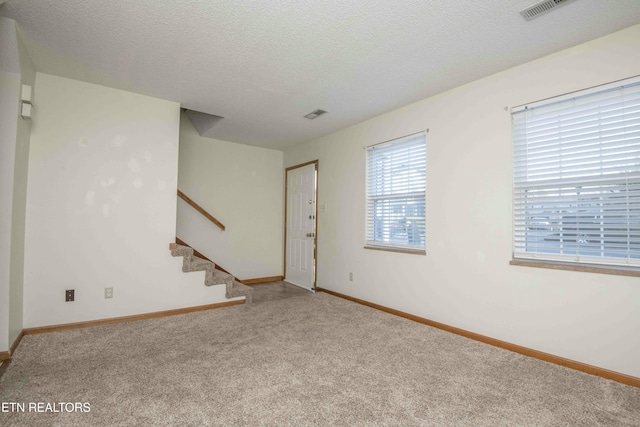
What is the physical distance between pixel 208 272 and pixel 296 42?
9.28 feet

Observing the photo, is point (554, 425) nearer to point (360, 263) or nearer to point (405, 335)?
point (405, 335)

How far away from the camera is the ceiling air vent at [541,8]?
6.28ft

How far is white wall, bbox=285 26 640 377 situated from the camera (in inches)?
86.5

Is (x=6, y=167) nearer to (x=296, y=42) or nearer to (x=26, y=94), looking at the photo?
(x=26, y=94)

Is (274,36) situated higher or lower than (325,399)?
higher

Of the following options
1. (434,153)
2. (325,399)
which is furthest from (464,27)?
(325,399)

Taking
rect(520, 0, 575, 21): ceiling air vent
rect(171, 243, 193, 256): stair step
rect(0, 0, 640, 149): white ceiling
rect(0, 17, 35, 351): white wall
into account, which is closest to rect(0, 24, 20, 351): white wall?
rect(0, 17, 35, 351): white wall

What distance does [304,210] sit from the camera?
5.34 metres

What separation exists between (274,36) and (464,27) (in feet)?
4.55

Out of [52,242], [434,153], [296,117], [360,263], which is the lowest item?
[360,263]

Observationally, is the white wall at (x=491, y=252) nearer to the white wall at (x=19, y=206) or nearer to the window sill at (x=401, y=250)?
the window sill at (x=401, y=250)

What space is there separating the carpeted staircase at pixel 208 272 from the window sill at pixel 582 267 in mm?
3130

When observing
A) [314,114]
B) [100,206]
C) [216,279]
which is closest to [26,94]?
[100,206]

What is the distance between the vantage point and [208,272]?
12.6ft
